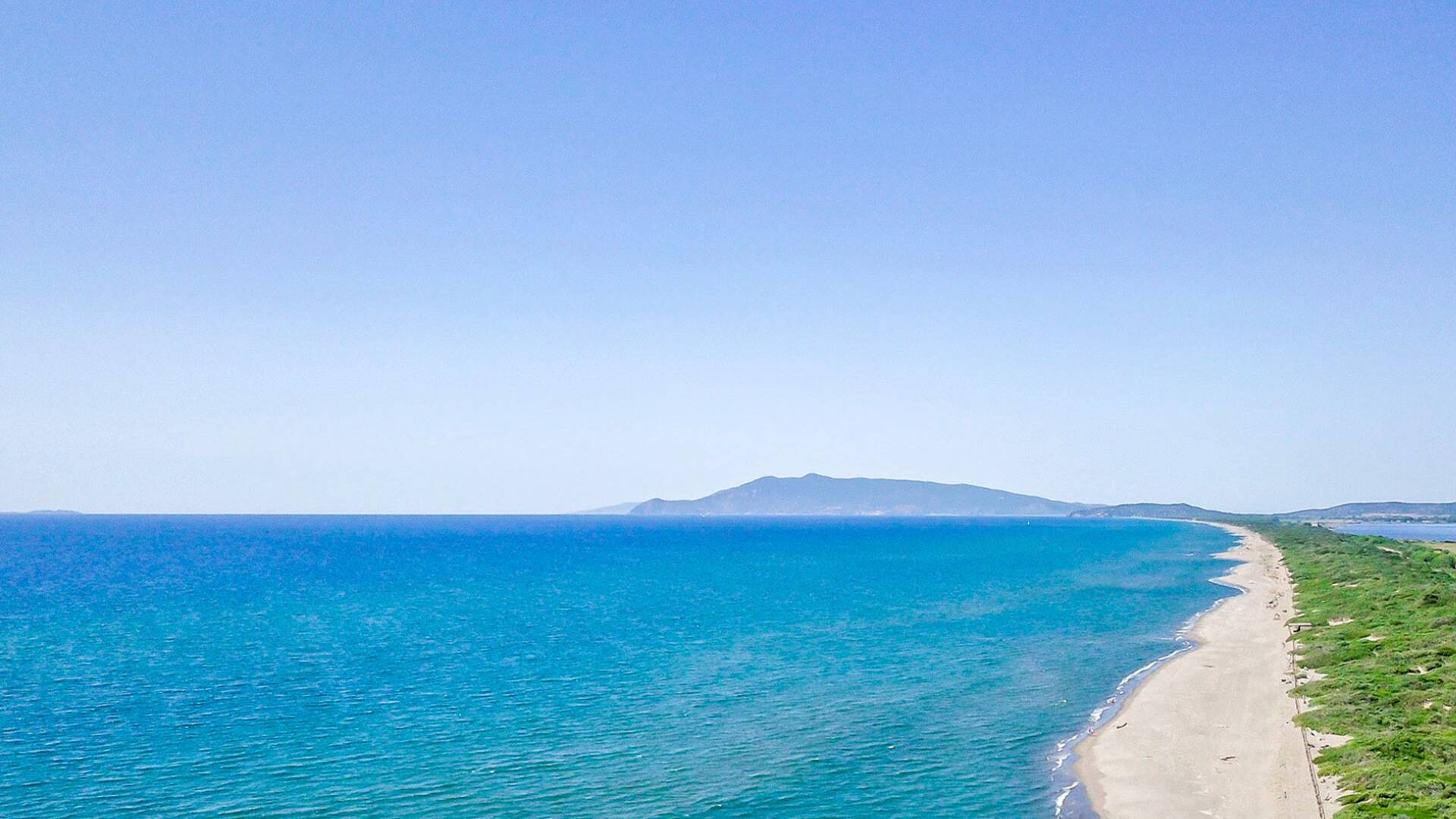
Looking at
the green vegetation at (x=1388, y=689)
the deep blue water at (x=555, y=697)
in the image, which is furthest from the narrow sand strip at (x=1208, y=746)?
the deep blue water at (x=555, y=697)

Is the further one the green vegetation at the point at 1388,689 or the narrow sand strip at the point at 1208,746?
the narrow sand strip at the point at 1208,746

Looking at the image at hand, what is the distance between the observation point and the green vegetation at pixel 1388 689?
1172 inches

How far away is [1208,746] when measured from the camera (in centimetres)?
4116

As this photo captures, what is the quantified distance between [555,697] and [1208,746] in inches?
1401

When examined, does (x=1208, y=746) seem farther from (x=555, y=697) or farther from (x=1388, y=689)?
(x=555, y=697)

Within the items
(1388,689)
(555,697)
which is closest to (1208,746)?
(1388,689)

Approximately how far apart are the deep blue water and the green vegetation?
446 inches

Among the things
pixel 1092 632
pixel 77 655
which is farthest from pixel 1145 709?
pixel 77 655

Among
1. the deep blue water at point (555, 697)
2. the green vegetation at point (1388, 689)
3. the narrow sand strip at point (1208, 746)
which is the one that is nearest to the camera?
the green vegetation at point (1388, 689)

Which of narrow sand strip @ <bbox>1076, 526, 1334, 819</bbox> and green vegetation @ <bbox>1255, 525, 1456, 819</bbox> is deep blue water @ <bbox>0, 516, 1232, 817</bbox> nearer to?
narrow sand strip @ <bbox>1076, 526, 1334, 819</bbox>

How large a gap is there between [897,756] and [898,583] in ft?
281

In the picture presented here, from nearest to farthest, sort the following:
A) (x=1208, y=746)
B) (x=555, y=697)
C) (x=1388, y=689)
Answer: (x=1208, y=746)
(x=1388, y=689)
(x=555, y=697)

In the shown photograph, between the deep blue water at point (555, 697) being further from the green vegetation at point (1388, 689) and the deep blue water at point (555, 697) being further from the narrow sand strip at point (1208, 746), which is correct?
the green vegetation at point (1388, 689)

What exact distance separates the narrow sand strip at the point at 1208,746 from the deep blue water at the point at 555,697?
2.70 meters
